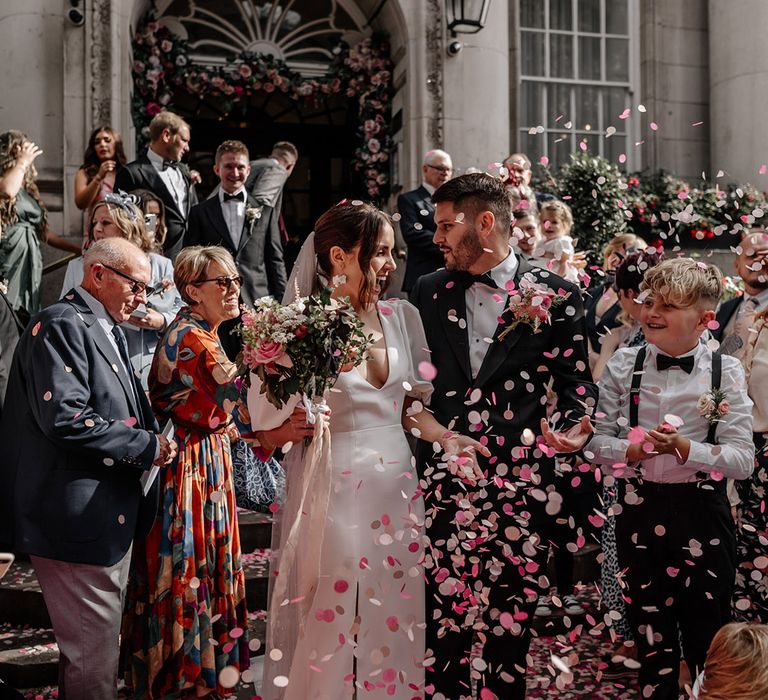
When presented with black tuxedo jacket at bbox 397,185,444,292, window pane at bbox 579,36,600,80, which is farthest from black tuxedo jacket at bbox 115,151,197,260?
window pane at bbox 579,36,600,80

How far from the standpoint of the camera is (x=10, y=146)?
258 inches

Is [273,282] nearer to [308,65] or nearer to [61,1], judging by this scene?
[61,1]

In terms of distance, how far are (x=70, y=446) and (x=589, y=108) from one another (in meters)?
10.0

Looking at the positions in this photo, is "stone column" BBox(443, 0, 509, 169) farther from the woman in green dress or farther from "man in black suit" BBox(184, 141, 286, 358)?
the woman in green dress

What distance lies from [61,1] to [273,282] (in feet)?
11.6

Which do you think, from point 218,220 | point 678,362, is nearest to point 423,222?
point 218,220

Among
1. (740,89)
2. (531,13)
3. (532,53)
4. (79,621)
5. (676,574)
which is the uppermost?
(531,13)

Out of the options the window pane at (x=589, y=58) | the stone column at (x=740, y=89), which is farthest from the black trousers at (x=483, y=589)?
the window pane at (x=589, y=58)

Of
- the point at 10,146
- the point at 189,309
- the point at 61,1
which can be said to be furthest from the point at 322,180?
the point at 189,309

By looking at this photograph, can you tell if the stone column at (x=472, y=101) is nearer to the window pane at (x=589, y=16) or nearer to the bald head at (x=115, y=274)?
the window pane at (x=589, y=16)

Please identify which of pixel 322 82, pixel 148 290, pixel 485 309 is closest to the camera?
pixel 485 309

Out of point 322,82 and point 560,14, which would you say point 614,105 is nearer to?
point 560,14

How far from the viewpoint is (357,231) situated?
3.59 meters

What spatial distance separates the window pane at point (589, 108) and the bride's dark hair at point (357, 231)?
30.1 ft
